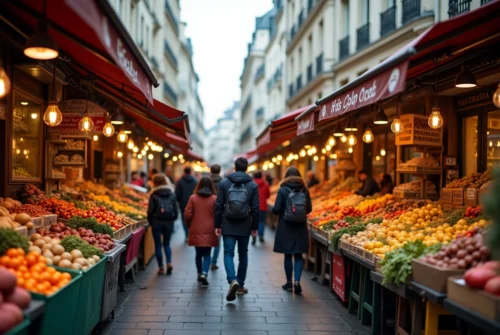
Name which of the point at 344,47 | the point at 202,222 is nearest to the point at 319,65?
the point at 344,47

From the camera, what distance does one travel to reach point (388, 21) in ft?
58.9

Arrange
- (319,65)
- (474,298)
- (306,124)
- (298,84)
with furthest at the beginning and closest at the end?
(298,84)
(319,65)
(306,124)
(474,298)

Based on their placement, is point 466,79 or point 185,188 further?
point 185,188

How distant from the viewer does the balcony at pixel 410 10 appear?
15.6m

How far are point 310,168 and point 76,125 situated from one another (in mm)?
19579

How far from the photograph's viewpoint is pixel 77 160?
10.9m

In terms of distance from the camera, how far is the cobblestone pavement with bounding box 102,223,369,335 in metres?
7.28

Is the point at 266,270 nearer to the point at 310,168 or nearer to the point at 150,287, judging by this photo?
the point at 150,287

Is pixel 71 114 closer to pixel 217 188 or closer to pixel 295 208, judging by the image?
pixel 217 188

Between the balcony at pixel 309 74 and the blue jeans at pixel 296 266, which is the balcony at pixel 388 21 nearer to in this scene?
the blue jeans at pixel 296 266

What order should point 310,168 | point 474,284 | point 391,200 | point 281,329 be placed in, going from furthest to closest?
point 310,168
point 391,200
point 281,329
point 474,284

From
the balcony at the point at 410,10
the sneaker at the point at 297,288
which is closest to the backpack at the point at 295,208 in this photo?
the sneaker at the point at 297,288

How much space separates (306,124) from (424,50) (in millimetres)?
4392

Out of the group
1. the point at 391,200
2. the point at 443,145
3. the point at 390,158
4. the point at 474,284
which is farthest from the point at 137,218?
the point at 474,284
